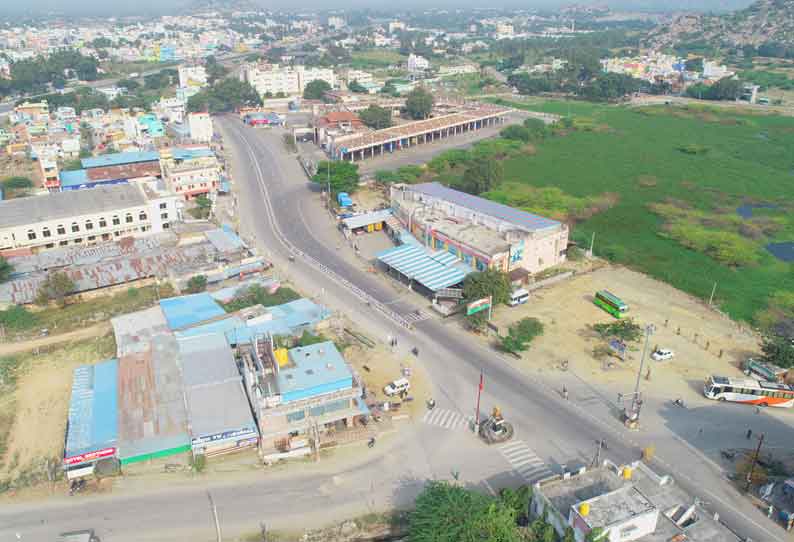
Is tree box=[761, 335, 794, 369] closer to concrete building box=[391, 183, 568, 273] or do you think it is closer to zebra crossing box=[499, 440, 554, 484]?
concrete building box=[391, 183, 568, 273]

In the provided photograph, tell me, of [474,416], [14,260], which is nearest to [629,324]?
[474,416]

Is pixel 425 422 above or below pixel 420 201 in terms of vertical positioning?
below

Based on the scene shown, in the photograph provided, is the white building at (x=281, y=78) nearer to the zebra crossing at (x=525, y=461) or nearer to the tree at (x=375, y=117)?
the tree at (x=375, y=117)

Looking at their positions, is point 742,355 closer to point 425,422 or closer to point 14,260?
point 425,422

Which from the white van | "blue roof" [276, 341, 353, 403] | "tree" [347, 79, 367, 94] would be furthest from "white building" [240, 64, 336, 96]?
"blue roof" [276, 341, 353, 403]

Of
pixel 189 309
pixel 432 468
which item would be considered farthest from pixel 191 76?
pixel 432 468

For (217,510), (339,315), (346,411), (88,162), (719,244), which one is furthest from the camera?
(88,162)

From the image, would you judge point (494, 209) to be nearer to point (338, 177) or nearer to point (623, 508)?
point (338, 177)
